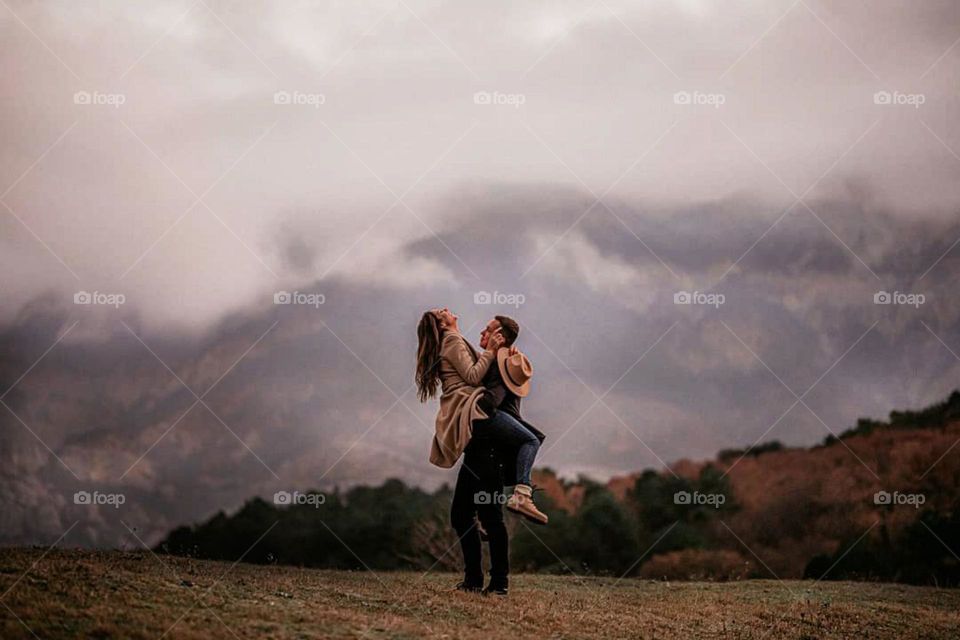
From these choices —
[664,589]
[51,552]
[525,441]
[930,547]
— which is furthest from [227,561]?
[930,547]

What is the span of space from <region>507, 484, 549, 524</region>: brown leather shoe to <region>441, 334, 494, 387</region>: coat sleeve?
54.5 inches

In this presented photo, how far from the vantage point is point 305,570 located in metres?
15.6

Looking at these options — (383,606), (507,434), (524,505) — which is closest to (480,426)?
(507,434)

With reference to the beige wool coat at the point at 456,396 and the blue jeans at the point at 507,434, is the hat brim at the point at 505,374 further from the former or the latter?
the blue jeans at the point at 507,434

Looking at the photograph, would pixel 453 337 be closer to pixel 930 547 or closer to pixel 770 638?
pixel 770 638

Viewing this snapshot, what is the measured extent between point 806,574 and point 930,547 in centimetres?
673

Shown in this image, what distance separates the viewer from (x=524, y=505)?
12.3 metres

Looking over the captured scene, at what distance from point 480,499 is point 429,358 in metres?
1.81

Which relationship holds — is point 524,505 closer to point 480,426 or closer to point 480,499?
point 480,499

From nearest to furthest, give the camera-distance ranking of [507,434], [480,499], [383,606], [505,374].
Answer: [383,606], [480,499], [507,434], [505,374]

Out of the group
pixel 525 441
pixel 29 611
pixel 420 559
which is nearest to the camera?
pixel 29 611

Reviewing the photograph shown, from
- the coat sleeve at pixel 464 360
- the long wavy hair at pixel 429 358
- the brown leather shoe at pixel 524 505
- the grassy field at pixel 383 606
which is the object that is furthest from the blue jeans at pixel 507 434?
the grassy field at pixel 383 606

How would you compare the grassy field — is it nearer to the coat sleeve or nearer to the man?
the man

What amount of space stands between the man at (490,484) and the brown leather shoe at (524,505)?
1.09 feet
